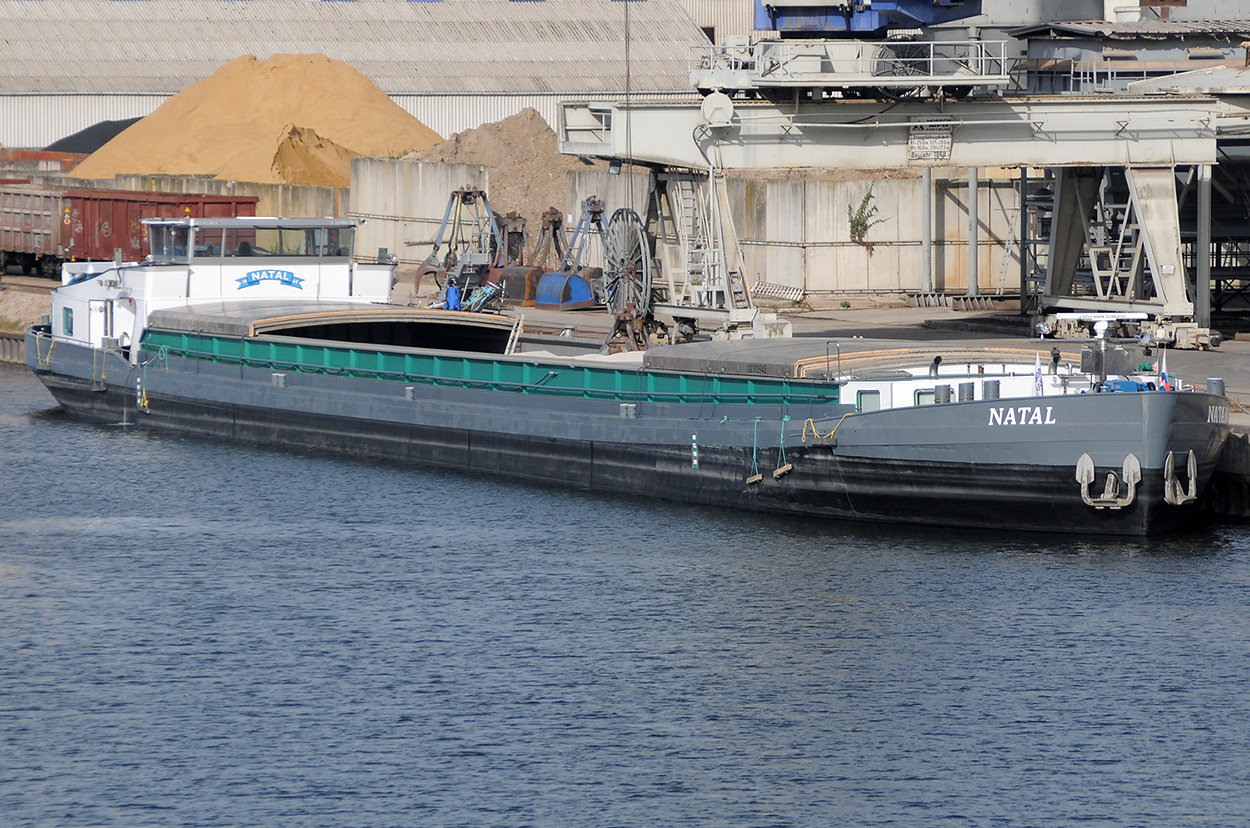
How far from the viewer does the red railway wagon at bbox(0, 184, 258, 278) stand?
59.0 metres

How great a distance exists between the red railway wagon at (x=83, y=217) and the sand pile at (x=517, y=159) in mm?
12078

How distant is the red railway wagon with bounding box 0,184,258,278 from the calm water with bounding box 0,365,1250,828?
2966cm

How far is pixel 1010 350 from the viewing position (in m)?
30.3

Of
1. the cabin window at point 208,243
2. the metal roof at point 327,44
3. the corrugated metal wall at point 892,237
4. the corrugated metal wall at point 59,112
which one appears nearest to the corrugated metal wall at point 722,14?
the metal roof at point 327,44

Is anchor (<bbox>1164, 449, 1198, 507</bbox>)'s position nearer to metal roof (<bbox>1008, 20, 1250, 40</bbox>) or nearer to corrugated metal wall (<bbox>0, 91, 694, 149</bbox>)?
metal roof (<bbox>1008, 20, 1250, 40</bbox>)

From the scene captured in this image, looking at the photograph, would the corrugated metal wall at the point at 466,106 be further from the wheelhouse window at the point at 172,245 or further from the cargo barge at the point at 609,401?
the wheelhouse window at the point at 172,245

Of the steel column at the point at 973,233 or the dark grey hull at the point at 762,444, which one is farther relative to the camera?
the steel column at the point at 973,233

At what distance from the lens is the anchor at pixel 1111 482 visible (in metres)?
26.6

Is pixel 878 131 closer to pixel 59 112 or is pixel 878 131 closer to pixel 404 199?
pixel 404 199

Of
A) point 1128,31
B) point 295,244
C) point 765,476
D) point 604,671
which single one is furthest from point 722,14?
point 604,671

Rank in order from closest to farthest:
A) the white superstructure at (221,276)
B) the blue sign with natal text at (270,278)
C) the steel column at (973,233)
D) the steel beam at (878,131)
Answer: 1. the steel beam at (878,131)
2. the white superstructure at (221,276)
3. the blue sign with natal text at (270,278)
4. the steel column at (973,233)

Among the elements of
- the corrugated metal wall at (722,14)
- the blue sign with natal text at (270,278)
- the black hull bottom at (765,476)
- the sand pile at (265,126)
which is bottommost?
the black hull bottom at (765,476)

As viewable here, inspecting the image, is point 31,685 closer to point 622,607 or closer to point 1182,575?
point 622,607

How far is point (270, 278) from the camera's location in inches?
1688
